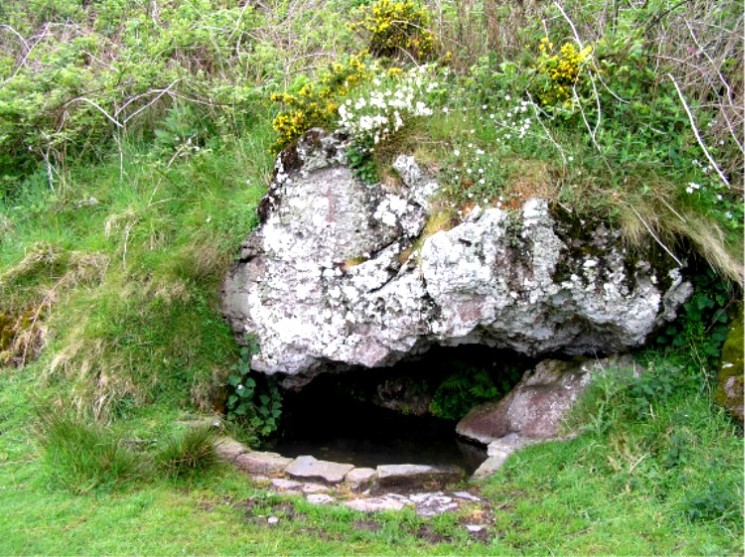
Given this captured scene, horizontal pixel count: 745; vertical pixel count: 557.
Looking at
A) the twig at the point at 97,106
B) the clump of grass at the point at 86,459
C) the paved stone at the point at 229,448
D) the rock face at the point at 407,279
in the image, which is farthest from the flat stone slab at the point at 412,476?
the twig at the point at 97,106

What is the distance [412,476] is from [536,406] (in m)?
1.26

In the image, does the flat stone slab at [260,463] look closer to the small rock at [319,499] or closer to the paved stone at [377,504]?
the small rock at [319,499]

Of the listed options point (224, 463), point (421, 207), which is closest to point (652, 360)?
point (421, 207)

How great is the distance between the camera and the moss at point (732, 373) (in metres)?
5.45

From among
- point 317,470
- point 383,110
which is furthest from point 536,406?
point 383,110

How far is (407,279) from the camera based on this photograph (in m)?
6.20

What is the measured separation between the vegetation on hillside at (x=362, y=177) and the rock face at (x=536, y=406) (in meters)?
0.31

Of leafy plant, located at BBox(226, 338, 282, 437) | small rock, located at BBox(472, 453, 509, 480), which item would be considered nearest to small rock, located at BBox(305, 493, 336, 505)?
small rock, located at BBox(472, 453, 509, 480)

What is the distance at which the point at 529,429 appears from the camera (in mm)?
6289

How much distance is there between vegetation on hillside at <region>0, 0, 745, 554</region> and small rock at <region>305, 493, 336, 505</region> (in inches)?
6.6

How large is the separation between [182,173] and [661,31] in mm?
4569

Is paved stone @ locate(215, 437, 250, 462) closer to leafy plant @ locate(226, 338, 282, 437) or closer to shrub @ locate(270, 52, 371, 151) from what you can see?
leafy plant @ locate(226, 338, 282, 437)

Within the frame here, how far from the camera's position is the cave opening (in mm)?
6652

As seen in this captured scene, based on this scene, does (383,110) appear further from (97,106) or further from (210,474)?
(97,106)
